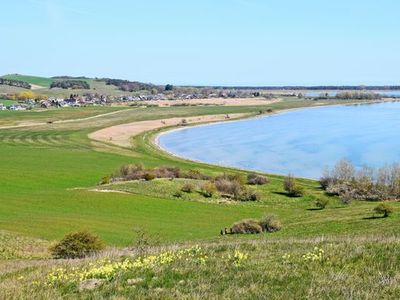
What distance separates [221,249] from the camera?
14156mm

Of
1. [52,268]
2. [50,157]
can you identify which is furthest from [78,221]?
[50,157]

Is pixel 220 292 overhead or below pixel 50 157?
overhead

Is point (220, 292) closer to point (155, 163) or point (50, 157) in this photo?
point (155, 163)

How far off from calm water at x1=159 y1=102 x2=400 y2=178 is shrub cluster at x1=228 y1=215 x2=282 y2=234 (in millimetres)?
33990

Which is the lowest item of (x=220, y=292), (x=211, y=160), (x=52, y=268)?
(x=211, y=160)

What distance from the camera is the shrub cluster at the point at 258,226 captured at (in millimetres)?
31125

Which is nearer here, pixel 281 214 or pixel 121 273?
pixel 121 273

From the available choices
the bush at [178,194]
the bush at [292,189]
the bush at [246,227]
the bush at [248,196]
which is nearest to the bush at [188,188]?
the bush at [178,194]

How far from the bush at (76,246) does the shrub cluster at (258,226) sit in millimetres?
11161

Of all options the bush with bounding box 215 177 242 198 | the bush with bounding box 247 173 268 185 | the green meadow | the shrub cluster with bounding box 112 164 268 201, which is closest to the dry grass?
the green meadow

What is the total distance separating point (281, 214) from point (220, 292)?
31.8 m

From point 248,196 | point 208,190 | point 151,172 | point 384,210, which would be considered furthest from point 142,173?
point 384,210

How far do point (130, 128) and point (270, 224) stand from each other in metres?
91.3

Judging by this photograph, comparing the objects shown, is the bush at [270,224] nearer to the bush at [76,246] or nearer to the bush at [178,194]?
the bush at [76,246]
